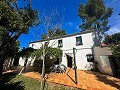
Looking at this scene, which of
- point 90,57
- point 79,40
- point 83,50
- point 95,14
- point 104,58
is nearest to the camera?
point 104,58

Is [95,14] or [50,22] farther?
[95,14]

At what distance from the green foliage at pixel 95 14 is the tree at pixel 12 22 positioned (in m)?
16.6

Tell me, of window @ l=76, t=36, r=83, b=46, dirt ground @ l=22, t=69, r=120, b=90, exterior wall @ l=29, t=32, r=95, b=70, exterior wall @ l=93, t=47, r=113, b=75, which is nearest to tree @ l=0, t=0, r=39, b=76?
exterior wall @ l=29, t=32, r=95, b=70

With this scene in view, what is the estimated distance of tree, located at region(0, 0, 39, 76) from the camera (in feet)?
38.2

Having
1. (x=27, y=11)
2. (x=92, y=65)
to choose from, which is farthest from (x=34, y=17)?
(x=92, y=65)

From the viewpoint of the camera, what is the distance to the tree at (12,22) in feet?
38.2

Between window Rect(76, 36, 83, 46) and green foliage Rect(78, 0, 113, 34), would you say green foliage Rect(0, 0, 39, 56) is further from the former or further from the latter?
green foliage Rect(78, 0, 113, 34)

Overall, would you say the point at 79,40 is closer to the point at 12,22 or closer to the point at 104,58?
the point at 104,58

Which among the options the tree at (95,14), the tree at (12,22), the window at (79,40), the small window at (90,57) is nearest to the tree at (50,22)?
the tree at (12,22)

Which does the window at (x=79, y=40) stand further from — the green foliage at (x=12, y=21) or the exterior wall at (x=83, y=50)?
the green foliage at (x=12, y=21)

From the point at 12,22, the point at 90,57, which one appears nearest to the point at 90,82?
the point at 90,57

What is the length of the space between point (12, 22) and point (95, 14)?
72.6 ft

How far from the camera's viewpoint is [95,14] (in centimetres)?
2631

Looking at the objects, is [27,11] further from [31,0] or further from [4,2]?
[4,2]
